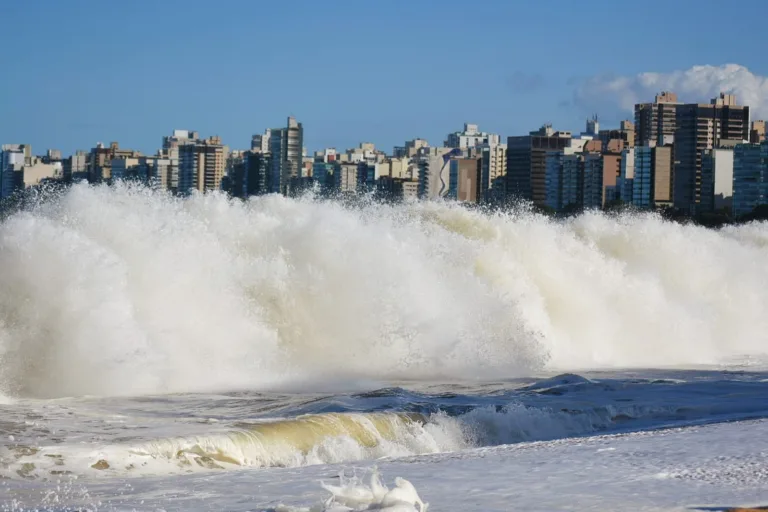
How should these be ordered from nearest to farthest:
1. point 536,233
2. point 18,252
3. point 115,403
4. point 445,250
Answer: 1. point 115,403
2. point 18,252
3. point 445,250
4. point 536,233

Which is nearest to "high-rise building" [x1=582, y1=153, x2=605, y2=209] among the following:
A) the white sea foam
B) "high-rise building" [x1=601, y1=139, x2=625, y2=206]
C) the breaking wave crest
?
"high-rise building" [x1=601, y1=139, x2=625, y2=206]

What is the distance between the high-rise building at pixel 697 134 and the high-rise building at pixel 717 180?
190cm

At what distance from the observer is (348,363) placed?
68.9 ft

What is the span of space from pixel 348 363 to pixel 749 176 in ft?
427

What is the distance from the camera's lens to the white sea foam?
1770 centimetres

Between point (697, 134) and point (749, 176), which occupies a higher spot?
point (697, 134)

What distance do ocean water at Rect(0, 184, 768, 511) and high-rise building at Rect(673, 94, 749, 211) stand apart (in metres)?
132

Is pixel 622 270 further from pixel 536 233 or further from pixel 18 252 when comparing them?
pixel 18 252

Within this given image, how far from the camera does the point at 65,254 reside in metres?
18.5

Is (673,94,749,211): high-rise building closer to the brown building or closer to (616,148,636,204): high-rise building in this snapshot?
the brown building

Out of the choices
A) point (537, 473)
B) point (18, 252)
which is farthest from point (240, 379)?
point (537, 473)

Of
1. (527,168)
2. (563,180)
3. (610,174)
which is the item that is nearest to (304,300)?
(610,174)

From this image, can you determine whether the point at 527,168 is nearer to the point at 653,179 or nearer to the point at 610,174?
the point at 610,174

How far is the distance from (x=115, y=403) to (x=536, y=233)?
16.4 meters
